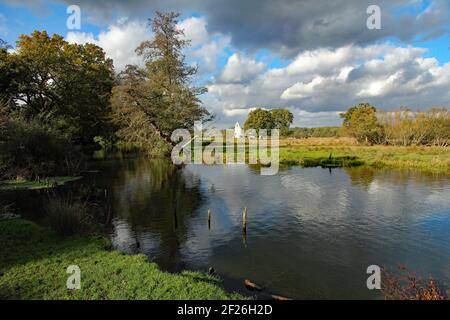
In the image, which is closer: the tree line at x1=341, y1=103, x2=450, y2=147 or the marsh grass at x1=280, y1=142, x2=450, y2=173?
the marsh grass at x1=280, y1=142, x2=450, y2=173

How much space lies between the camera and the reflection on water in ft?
44.8

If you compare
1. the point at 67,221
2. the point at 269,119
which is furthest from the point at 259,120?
the point at 67,221

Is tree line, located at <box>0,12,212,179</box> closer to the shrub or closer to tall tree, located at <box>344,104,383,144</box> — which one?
the shrub

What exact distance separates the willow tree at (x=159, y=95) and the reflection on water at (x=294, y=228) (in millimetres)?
13039

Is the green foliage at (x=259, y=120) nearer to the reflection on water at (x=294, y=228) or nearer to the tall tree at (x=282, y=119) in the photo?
the tall tree at (x=282, y=119)

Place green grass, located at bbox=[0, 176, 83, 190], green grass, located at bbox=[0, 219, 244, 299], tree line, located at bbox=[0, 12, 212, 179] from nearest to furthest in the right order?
1. green grass, located at bbox=[0, 219, 244, 299]
2. green grass, located at bbox=[0, 176, 83, 190]
3. tree line, located at bbox=[0, 12, 212, 179]

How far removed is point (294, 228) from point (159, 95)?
33.9m

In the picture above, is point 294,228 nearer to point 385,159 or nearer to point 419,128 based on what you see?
point 385,159

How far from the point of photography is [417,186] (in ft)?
107

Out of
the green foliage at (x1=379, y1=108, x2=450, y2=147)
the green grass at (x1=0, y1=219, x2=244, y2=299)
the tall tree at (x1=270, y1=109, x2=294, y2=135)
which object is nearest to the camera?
the green grass at (x1=0, y1=219, x2=244, y2=299)

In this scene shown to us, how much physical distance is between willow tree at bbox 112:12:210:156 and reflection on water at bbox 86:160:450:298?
1304 centimetres

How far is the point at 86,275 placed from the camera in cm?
1076
